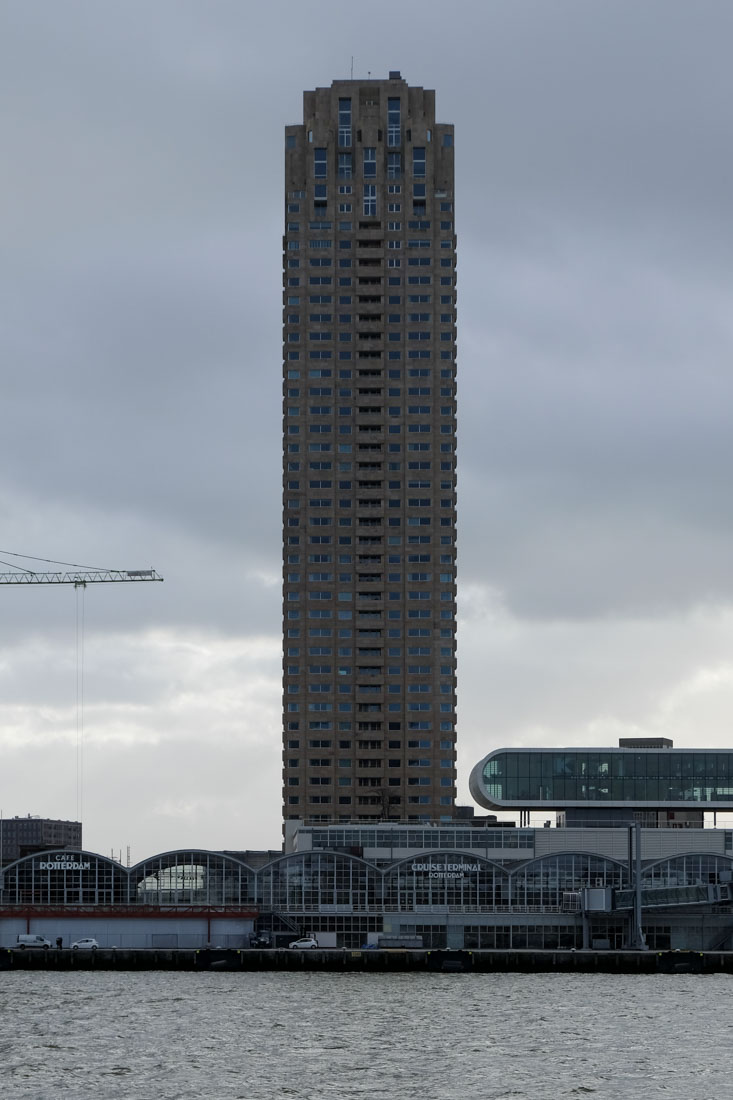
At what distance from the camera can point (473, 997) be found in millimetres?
151500

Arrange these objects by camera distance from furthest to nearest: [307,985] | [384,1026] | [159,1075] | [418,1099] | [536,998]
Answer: [307,985], [536,998], [384,1026], [159,1075], [418,1099]

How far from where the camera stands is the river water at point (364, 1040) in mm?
97875

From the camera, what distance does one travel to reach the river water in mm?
97875

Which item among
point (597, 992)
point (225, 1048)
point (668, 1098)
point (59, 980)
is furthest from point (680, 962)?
point (668, 1098)

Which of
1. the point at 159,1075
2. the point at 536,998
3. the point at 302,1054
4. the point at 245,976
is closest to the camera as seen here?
the point at 159,1075

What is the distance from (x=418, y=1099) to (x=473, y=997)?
5907 cm

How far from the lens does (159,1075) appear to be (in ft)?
334

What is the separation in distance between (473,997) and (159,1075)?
178 ft

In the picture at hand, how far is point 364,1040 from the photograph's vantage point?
117 m

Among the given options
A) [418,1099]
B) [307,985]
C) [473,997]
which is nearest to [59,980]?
[307,985]

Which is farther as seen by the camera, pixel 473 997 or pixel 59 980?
pixel 59 980

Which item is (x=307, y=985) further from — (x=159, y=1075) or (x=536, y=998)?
(x=159, y=1075)

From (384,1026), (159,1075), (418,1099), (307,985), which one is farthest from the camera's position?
(307,985)

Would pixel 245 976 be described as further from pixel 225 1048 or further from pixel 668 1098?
pixel 668 1098
